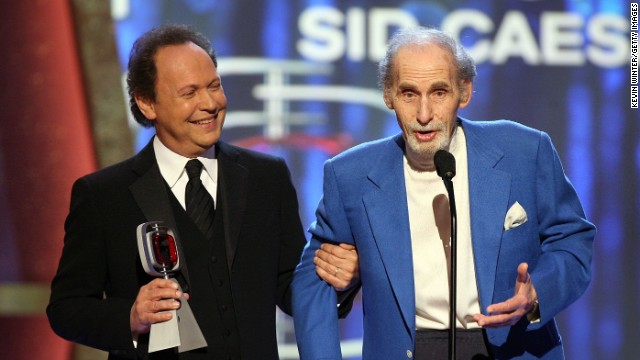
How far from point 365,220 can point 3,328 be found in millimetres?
2288

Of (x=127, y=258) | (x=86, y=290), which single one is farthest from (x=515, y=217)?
(x=86, y=290)

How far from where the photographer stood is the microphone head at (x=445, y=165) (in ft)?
6.98

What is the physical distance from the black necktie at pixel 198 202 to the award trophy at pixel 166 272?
9.3 inches

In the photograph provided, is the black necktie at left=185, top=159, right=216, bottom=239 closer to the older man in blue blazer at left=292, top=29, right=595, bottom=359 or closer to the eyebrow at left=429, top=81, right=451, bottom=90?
the older man in blue blazer at left=292, top=29, right=595, bottom=359

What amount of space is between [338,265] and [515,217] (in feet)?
1.65

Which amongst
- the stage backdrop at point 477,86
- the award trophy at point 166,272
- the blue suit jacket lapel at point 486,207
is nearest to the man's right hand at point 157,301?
the award trophy at point 166,272

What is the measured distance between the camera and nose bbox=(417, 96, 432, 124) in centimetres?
241

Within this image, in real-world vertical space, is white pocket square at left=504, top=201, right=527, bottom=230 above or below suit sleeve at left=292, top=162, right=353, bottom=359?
above

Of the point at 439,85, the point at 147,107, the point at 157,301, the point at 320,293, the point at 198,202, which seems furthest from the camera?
the point at 147,107

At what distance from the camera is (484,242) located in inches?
93.4

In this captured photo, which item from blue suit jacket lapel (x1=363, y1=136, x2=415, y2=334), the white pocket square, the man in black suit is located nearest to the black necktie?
the man in black suit

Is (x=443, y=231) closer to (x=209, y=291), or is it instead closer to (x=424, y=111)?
(x=424, y=111)

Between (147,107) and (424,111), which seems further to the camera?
(147,107)

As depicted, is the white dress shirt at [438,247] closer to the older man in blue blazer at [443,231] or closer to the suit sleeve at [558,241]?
the older man in blue blazer at [443,231]
